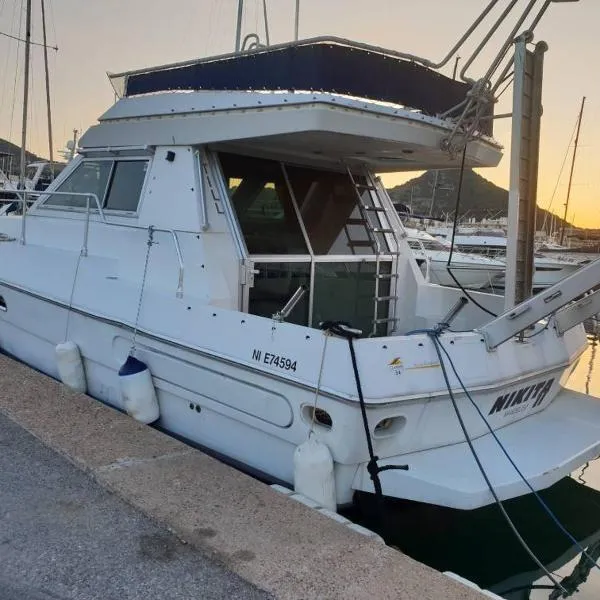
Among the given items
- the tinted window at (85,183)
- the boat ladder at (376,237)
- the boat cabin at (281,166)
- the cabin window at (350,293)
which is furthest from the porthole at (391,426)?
the tinted window at (85,183)

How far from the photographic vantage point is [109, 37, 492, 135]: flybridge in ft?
14.4

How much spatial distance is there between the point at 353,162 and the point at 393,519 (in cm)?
317

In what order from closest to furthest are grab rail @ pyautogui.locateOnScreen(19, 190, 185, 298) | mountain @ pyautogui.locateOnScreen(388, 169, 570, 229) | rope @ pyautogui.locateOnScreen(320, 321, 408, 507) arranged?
rope @ pyautogui.locateOnScreen(320, 321, 408, 507) → grab rail @ pyautogui.locateOnScreen(19, 190, 185, 298) → mountain @ pyautogui.locateOnScreen(388, 169, 570, 229)

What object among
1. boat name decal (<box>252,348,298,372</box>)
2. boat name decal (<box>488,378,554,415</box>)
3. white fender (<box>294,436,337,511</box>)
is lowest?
white fender (<box>294,436,337,511</box>)

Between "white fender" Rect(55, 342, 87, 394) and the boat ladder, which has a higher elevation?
the boat ladder

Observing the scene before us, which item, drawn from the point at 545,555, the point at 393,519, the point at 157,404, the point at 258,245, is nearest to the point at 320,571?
the point at 393,519

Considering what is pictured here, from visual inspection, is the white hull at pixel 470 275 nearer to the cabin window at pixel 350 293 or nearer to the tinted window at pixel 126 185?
the cabin window at pixel 350 293

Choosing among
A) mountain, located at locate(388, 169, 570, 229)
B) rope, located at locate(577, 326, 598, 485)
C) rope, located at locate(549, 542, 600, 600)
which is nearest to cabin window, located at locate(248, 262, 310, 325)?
rope, located at locate(549, 542, 600, 600)

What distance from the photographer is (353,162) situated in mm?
5875

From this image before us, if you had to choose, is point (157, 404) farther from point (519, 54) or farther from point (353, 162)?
point (519, 54)

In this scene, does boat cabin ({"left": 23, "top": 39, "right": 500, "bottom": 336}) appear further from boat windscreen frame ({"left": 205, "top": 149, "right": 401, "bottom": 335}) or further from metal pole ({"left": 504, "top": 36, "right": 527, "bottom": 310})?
metal pole ({"left": 504, "top": 36, "right": 527, "bottom": 310})

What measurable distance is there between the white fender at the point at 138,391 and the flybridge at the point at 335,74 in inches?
87.0

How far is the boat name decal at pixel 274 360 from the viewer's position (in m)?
3.87

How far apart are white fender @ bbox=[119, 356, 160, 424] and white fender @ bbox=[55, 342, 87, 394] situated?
80cm
